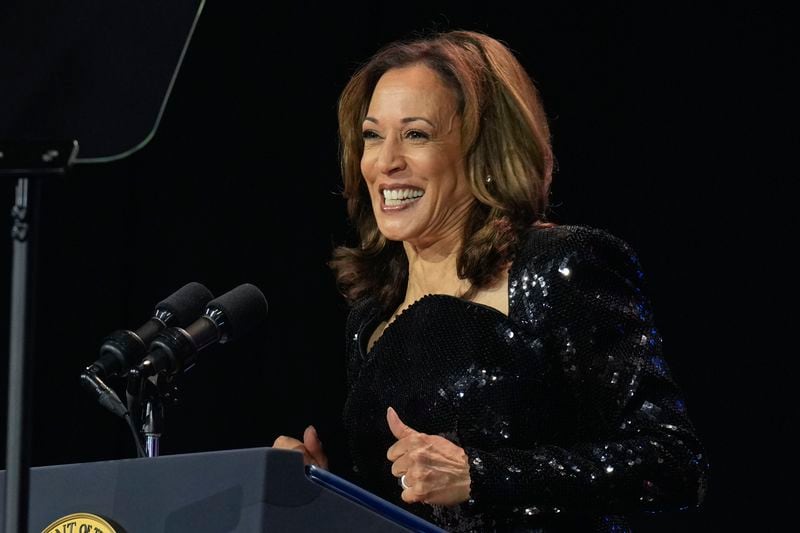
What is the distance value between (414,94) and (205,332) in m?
0.69

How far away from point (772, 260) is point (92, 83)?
7.74ft

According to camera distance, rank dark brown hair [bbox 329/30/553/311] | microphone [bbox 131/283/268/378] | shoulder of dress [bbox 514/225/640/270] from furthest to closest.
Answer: dark brown hair [bbox 329/30/553/311], shoulder of dress [bbox 514/225/640/270], microphone [bbox 131/283/268/378]

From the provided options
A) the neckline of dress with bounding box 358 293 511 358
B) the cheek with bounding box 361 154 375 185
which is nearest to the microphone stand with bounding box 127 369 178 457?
the neckline of dress with bounding box 358 293 511 358

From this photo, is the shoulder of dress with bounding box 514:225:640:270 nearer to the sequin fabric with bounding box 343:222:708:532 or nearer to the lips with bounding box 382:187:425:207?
the sequin fabric with bounding box 343:222:708:532

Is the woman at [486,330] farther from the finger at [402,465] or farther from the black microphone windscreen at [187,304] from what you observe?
the black microphone windscreen at [187,304]

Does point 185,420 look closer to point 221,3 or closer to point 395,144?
point 221,3

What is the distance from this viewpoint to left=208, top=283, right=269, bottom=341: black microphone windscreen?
166cm

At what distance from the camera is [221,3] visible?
3.62 m

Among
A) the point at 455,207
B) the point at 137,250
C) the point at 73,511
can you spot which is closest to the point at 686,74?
the point at 455,207

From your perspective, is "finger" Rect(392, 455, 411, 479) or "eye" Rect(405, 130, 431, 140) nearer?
"finger" Rect(392, 455, 411, 479)

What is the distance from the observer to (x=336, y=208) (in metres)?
3.70

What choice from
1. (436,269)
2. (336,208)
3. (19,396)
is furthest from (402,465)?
(336,208)

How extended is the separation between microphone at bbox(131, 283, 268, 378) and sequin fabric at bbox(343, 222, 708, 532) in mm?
342

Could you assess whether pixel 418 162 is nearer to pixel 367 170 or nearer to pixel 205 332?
pixel 367 170
